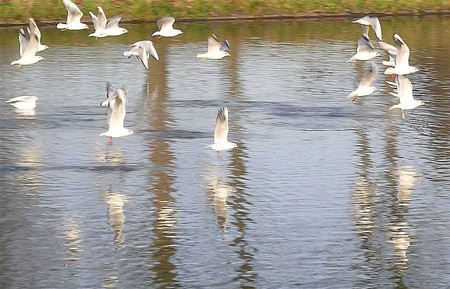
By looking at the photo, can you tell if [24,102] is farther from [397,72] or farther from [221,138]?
[397,72]

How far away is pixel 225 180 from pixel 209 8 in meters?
21.4

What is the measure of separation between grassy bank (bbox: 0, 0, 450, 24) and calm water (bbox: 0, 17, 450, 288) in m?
7.17

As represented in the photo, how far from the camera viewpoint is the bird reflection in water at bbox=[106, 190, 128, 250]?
54.9 feet

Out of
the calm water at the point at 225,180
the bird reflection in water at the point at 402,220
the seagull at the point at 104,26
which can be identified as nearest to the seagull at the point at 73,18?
the seagull at the point at 104,26

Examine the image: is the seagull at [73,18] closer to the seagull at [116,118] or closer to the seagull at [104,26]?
the seagull at [104,26]

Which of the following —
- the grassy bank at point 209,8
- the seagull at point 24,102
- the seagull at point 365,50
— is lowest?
the grassy bank at point 209,8

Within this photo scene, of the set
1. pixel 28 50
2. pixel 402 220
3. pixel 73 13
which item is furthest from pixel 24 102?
pixel 402 220

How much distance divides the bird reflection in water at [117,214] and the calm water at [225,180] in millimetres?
29

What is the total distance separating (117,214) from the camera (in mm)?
17906

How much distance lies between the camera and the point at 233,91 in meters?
27.7

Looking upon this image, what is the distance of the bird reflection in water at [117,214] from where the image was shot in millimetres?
16734

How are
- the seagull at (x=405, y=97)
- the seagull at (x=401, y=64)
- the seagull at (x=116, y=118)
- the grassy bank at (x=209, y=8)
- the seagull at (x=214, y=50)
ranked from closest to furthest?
the seagull at (x=116, y=118)
the seagull at (x=405, y=97)
the seagull at (x=401, y=64)
the seagull at (x=214, y=50)
the grassy bank at (x=209, y=8)

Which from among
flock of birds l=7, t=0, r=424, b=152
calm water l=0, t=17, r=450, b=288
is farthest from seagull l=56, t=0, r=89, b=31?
calm water l=0, t=17, r=450, b=288

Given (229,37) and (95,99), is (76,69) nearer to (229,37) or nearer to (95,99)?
(95,99)
